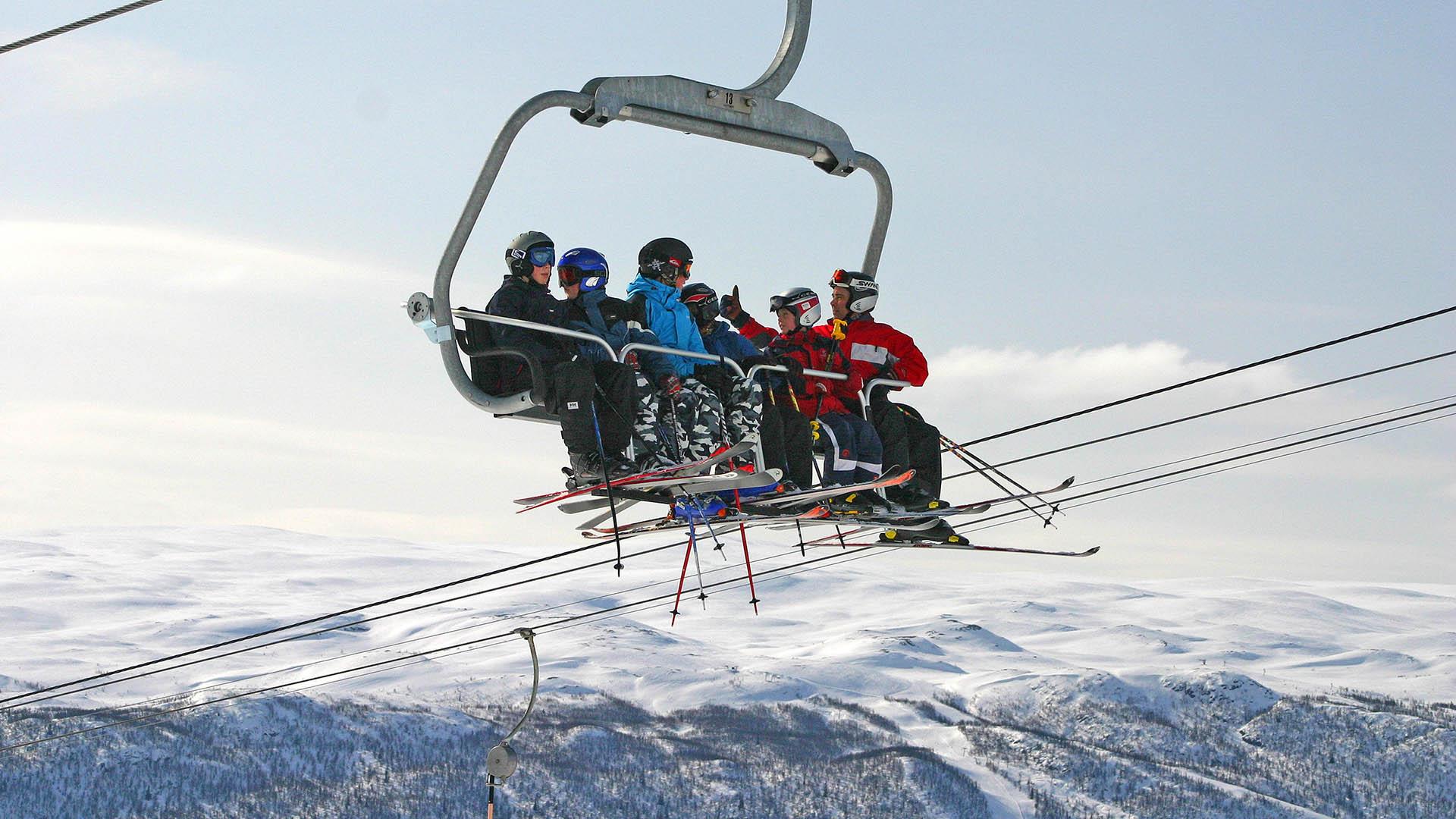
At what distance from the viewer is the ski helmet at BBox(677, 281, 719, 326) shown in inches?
455

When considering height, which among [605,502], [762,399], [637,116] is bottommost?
[605,502]

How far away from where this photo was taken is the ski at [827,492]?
11.3 metres

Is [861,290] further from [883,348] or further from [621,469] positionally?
[621,469]

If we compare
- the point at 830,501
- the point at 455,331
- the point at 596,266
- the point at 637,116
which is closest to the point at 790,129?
the point at 637,116

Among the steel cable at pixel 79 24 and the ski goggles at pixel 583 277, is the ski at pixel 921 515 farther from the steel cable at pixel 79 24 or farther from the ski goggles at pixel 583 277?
the steel cable at pixel 79 24

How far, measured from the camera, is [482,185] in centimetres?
951

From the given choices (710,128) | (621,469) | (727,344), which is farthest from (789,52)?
(621,469)

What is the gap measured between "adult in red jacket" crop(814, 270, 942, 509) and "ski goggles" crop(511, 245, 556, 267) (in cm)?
264

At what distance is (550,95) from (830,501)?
168 inches

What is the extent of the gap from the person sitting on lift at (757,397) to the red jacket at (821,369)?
1.77 ft

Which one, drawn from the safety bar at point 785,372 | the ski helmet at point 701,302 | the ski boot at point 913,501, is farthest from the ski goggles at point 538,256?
the ski boot at point 913,501

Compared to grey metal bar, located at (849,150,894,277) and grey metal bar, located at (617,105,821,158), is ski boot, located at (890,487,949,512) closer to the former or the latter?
grey metal bar, located at (849,150,894,277)

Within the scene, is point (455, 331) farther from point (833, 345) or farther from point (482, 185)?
point (833, 345)

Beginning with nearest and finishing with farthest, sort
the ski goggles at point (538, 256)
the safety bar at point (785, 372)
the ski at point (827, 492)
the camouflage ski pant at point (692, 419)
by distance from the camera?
the ski goggles at point (538, 256) < the camouflage ski pant at point (692, 419) < the ski at point (827, 492) < the safety bar at point (785, 372)
